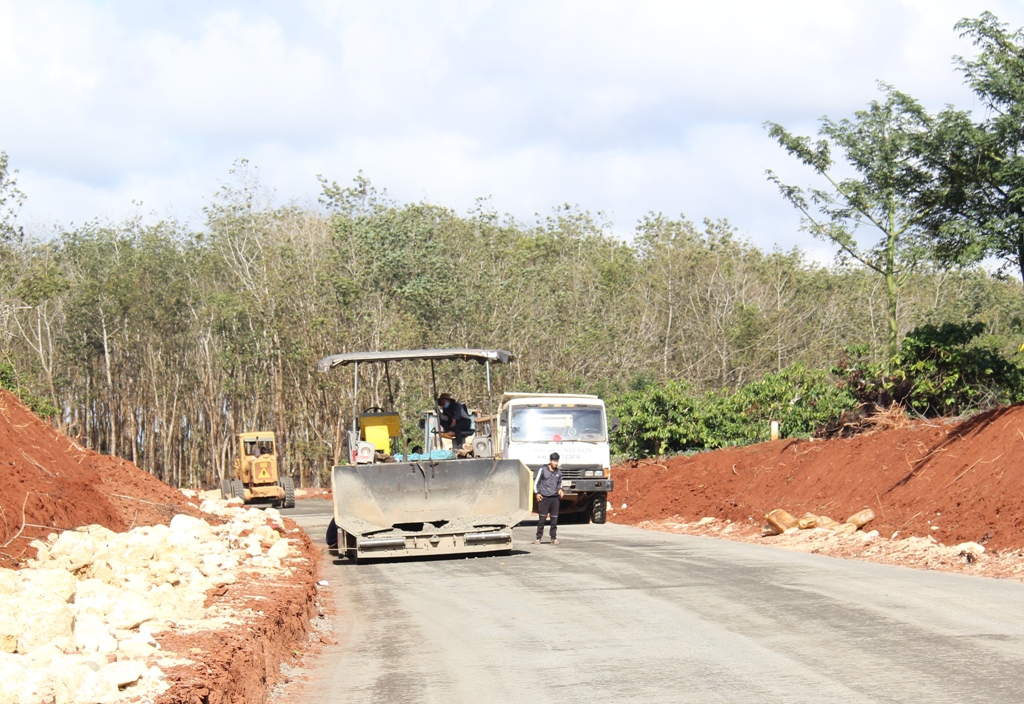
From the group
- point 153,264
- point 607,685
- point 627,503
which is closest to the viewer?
point 607,685

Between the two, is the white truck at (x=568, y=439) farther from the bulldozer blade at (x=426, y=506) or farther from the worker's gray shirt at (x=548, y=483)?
the bulldozer blade at (x=426, y=506)

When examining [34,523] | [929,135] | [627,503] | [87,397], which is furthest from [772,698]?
[87,397]

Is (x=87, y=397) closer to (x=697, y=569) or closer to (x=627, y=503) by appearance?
(x=627, y=503)

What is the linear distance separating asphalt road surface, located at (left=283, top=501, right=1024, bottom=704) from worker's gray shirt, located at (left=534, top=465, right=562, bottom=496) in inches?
177

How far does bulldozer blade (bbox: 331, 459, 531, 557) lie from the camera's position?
17.0 meters

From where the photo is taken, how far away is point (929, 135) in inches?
950

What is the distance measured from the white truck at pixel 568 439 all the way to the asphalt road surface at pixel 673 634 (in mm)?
9025

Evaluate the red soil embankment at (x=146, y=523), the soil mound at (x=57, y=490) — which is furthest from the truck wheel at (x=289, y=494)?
the soil mound at (x=57, y=490)

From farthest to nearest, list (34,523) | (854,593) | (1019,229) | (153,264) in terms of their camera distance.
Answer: (153,264) < (1019,229) < (34,523) < (854,593)

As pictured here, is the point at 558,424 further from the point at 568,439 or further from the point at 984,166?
the point at 984,166

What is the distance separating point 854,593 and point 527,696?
5.73 m

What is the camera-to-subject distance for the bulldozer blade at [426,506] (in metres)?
17.0

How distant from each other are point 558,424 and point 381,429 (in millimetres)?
8317

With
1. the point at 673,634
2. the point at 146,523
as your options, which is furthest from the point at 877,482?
the point at 673,634
